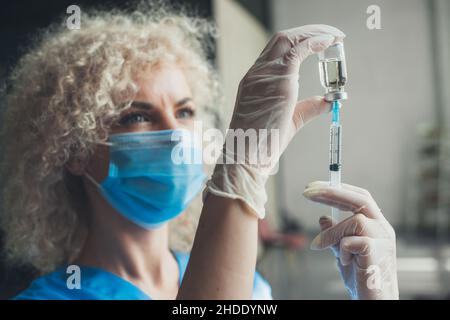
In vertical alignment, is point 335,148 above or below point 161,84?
below

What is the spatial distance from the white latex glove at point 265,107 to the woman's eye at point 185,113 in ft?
1.12

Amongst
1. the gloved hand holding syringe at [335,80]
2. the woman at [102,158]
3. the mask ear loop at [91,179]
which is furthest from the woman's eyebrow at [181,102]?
the gloved hand holding syringe at [335,80]

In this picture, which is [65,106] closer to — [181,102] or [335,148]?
[181,102]

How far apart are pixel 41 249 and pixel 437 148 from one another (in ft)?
14.0

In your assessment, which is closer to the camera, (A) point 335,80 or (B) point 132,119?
(A) point 335,80

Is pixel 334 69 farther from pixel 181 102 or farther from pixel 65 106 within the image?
pixel 65 106

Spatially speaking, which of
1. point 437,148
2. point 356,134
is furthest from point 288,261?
point 437,148

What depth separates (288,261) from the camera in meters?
2.71

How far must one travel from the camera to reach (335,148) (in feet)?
2.37

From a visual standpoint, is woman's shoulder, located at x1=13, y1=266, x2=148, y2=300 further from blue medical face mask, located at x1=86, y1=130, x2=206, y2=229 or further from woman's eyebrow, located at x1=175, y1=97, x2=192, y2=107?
woman's eyebrow, located at x1=175, y1=97, x2=192, y2=107

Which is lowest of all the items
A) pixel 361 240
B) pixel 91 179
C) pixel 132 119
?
pixel 361 240

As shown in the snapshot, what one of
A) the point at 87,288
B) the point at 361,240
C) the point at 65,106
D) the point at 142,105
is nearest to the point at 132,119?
the point at 142,105

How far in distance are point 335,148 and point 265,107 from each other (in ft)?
0.54
